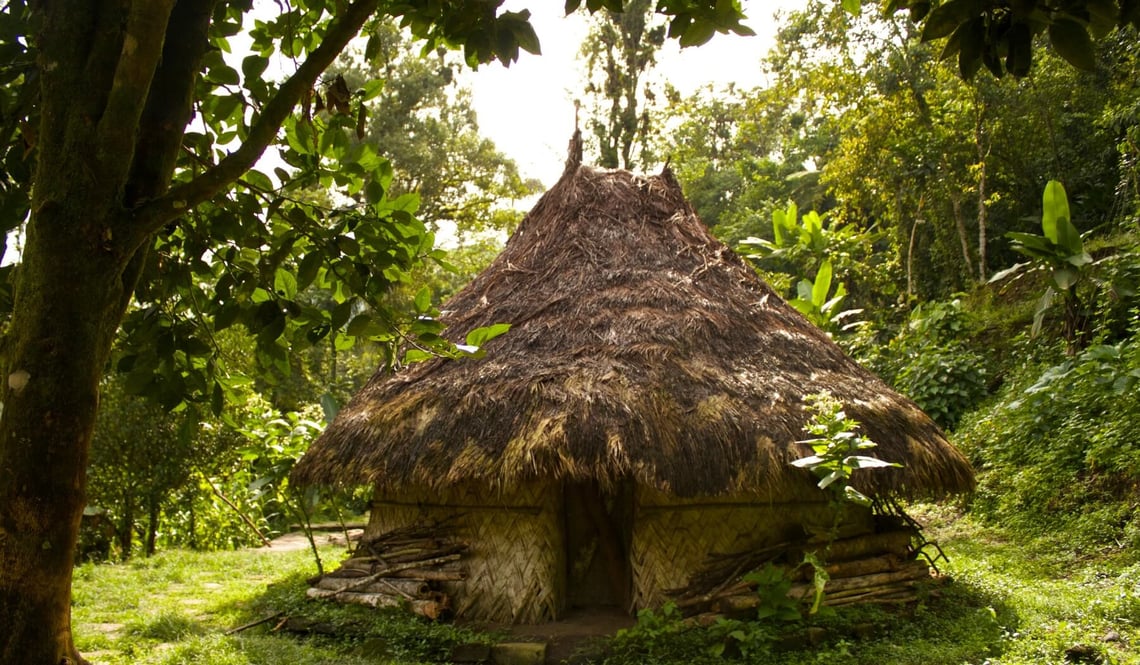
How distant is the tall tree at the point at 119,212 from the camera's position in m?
1.53

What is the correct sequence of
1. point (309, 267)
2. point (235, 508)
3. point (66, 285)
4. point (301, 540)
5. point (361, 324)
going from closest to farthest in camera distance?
point (66, 285), point (361, 324), point (309, 267), point (235, 508), point (301, 540)

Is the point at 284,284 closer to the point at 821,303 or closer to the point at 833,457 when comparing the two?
the point at 833,457

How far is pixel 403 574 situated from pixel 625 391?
191 centimetres

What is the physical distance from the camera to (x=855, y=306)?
1656 centimetres

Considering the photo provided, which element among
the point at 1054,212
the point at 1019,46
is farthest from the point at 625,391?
the point at 1054,212

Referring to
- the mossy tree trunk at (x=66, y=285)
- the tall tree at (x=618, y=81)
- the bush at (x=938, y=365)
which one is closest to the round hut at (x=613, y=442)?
the mossy tree trunk at (x=66, y=285)

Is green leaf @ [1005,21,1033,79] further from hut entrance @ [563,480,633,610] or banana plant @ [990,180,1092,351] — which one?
banana plant @ [990,180,1092,351]

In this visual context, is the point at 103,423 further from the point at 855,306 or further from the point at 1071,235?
the point at 855,306

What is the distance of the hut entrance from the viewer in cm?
611

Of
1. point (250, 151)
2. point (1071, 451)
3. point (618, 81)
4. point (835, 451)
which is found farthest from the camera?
point (618, 81)

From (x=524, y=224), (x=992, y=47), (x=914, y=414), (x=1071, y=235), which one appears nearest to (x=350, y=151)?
(x=992, y=47)

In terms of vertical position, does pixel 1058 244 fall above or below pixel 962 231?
below

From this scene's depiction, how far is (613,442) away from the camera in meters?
5.05

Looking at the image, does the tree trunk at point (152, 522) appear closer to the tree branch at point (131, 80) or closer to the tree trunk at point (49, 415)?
the tree trunk at point (49, 415)
